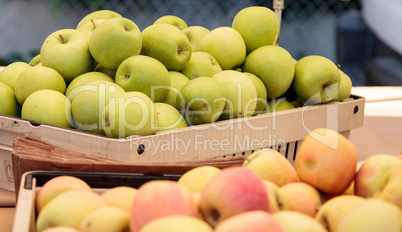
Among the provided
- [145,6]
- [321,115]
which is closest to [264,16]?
[321,115]

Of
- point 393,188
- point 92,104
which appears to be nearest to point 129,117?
point 92,104

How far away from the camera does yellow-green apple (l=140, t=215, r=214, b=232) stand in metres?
0.50

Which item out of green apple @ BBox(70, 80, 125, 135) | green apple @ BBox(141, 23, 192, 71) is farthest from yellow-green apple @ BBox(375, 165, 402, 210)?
green apple @ BBox(141, 23, 192, 71)

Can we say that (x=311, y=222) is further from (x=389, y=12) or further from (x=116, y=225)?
(x=389, y=12)

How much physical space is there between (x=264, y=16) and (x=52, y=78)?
2.14 feet

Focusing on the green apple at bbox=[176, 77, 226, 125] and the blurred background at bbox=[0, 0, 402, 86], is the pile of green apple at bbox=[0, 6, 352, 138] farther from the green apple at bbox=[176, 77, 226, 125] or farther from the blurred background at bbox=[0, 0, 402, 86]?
the blurred background at bbox=[0, 0, 402, 86]

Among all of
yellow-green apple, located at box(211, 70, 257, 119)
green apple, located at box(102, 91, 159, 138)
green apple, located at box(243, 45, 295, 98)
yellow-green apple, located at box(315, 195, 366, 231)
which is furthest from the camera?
green apple, located at box(243, 45, 295, 98)

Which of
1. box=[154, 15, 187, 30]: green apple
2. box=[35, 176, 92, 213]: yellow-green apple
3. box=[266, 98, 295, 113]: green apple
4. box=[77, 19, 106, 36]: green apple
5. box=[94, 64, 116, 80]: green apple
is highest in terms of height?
box=[154, 15, 187, 30]: green apple

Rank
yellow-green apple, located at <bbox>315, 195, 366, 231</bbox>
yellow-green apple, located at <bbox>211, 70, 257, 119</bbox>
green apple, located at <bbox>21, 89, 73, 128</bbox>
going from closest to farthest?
yellow-green apple, located at <bbox>315, 195, 366, 231</bbox> < green apple, located at <bbox>21, 89, 73, 128</bbox> < yellow-green apple, located at <bbox>211, 70, 257, 119</bbox>

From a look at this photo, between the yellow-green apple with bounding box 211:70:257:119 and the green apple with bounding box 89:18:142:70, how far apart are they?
0.24 meters

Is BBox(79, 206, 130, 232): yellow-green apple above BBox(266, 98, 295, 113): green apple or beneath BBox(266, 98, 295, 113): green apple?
beneath

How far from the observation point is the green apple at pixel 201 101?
1121 mm

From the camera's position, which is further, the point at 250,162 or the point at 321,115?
the point at 321,115

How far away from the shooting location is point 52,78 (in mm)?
1170
